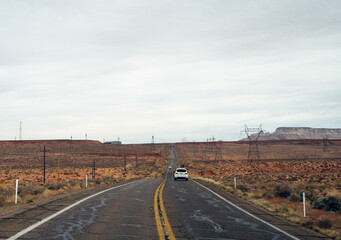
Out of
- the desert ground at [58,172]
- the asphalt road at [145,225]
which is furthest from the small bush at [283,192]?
the desert ground at [58,172]

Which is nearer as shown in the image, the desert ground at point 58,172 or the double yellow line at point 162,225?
the double yellow line at point 162,225

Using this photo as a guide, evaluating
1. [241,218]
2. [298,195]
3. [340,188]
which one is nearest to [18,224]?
[241,218]

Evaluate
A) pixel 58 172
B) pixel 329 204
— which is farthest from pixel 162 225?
pixel 58 172

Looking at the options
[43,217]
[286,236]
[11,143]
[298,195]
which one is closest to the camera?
[286,236]

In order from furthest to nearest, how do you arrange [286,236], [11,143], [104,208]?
[11,143], [104,208], [286,236]

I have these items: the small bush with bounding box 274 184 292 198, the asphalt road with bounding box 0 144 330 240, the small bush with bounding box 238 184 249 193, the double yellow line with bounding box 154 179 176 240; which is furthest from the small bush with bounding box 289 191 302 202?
the double yellow line with bounding box 154 179 176 240

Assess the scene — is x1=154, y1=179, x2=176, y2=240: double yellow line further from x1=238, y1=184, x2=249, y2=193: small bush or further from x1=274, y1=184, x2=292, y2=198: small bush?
x1=238, y1=184, x2=249, y2=193: small bush

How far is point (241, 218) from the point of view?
1167 centimetres

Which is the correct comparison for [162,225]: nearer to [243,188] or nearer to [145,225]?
[145,225]

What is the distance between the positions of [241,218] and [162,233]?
4.29 m

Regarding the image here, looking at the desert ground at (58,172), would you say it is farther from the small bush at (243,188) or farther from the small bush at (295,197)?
the small bush at (295,197)

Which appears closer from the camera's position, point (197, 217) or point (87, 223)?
point (87, 223)

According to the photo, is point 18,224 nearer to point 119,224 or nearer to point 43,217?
point 43,217

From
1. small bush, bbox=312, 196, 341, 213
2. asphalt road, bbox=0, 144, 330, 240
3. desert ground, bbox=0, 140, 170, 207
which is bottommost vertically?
desert ground, bbox=0, 140, 170, 207
